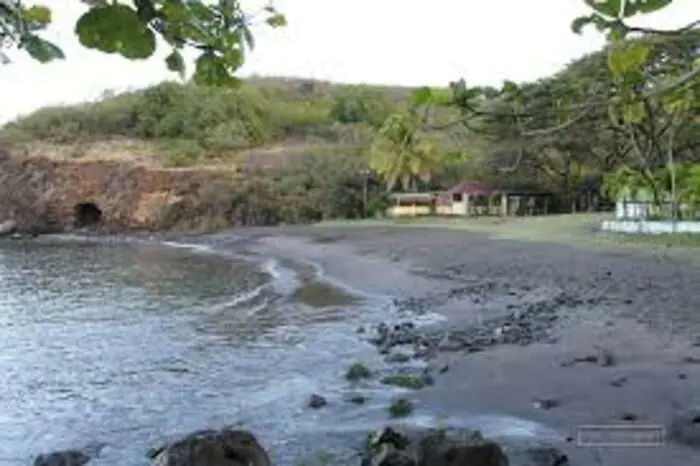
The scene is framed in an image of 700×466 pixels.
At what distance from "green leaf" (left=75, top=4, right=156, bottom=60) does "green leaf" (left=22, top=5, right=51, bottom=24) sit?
0.72 meters

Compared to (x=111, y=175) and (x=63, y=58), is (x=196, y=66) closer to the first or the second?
(x=63, y=58)

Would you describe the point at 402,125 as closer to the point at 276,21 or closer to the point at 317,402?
the point at 276,21

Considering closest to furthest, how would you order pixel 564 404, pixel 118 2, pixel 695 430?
pixel 118 2 → pixel 695 430 → pixel 564 404

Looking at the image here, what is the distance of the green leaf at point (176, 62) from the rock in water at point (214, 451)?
5.11 m

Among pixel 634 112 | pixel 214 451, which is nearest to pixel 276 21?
pixel 634 112

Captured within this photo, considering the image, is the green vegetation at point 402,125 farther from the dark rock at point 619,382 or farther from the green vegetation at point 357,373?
the green vegetation at point 357,373

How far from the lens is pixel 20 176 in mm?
61531

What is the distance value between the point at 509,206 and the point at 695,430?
45738mm

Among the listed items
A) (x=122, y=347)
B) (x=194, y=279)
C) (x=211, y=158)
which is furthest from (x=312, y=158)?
(x=122, y=347)

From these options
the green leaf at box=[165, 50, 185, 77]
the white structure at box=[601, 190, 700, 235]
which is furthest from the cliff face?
the green leaf at box=[165, 50, 185, 77]

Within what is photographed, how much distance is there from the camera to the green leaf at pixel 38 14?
2.15 m

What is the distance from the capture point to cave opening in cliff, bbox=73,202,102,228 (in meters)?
61.6

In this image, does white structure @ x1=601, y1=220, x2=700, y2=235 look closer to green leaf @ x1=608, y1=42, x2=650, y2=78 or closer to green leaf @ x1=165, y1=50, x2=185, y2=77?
green leaf @ x1=608, y1=42, x2=650, y2=78

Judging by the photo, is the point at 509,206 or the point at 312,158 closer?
the point at 509,206
